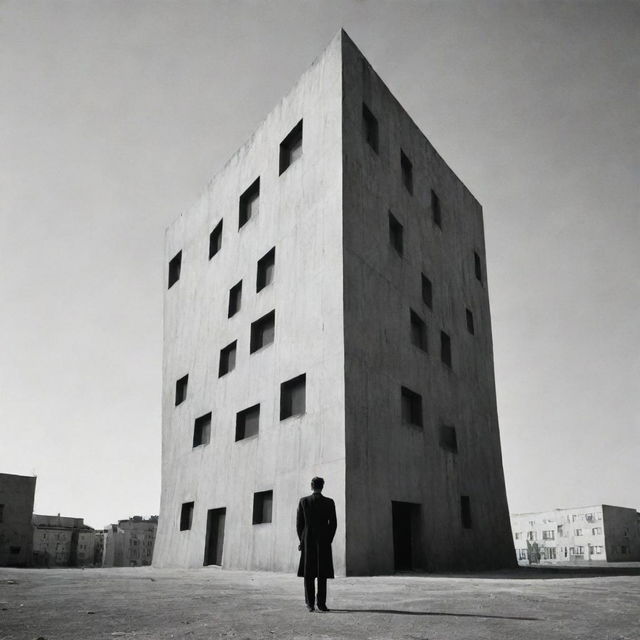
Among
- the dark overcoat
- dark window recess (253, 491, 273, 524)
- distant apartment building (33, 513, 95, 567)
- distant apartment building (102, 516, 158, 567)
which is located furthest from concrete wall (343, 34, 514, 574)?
distant apartment building (33, 513, 95, 567)

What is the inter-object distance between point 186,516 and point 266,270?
9.47 m

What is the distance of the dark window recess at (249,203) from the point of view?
22.2 m

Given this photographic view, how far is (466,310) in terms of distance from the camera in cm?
2531

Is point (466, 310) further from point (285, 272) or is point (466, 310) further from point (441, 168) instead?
point (285, 272)

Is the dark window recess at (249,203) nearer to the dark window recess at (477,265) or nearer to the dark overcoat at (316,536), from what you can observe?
the dark window recess at (477,265)

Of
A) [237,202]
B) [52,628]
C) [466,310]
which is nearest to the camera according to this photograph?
[52,628]

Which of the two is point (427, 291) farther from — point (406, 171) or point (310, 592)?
point (310, 592)

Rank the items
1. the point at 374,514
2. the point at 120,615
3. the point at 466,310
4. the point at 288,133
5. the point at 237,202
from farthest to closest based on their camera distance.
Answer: the point at 466,310, the point at 237,202, the point at 288,133, the point at 374,514, the point at 120,615

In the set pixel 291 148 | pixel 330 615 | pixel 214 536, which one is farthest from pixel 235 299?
pixel 330 615

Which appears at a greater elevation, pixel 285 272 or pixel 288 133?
pixel 288 133

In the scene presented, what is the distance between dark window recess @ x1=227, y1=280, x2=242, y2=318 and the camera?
2185 cm

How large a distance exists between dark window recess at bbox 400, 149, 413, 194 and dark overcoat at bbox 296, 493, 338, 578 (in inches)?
655

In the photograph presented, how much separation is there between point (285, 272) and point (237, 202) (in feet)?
18.5

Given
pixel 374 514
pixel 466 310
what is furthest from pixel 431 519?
pixel 466 310
